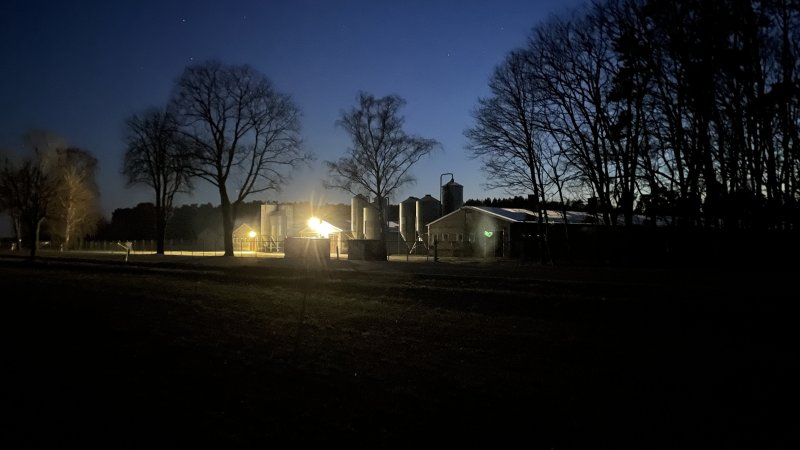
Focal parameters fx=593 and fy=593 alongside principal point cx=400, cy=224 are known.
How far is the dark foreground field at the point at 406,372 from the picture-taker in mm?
6074

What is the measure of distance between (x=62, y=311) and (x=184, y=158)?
107ft

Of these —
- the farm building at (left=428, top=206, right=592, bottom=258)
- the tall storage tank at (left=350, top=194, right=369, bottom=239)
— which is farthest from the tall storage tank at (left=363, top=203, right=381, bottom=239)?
the farm building at (left=428, top=206, right=592, bottom=258)

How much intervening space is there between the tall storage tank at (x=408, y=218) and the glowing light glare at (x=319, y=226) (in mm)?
8893

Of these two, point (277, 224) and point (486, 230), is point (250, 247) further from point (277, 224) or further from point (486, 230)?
point (486, 230)

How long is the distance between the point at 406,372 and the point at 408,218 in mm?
62683

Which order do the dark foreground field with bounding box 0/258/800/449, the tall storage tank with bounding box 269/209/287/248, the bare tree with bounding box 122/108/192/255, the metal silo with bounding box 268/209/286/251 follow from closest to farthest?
1. the dark foreground field with bounding box 0/258/800/449
2. the bare tree with bounding box 122/108/192/255
3. the metal silo with bounding box 268/209/286/251
4. the tall storage tank with bounding box 269/209/287/248

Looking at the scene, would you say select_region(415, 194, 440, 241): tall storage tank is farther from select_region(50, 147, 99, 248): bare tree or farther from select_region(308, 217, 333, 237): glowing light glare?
select_region(50, 147, 99, 248): bare tree

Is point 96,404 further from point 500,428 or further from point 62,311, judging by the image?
point 62,311

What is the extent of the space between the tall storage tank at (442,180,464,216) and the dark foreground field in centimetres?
4993

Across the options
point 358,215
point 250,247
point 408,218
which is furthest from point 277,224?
point 408,218

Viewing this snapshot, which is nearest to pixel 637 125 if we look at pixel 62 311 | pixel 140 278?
pixel 140 278

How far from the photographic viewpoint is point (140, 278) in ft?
82.2

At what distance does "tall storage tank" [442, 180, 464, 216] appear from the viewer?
2611 inches

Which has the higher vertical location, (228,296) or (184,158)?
(184,158)
